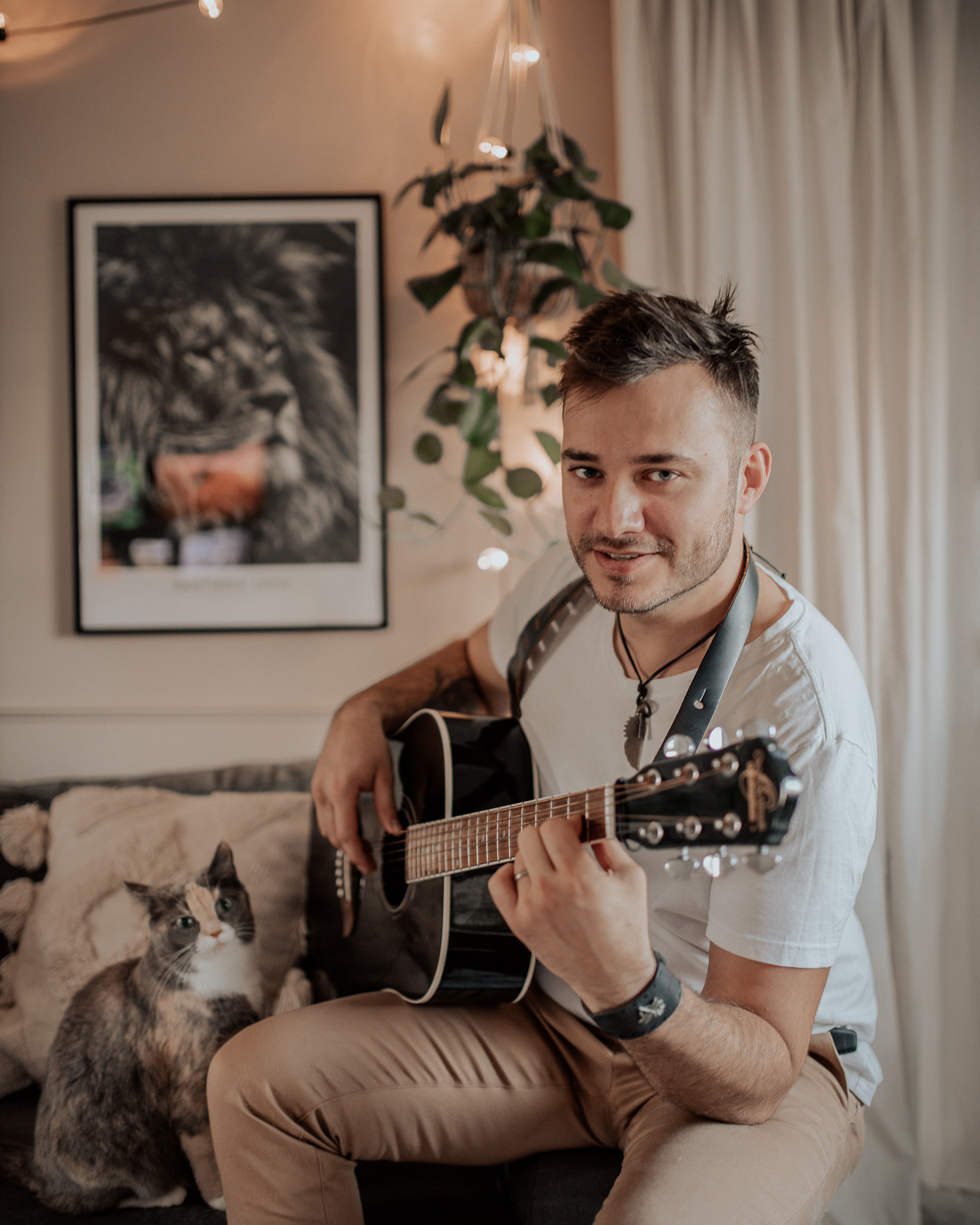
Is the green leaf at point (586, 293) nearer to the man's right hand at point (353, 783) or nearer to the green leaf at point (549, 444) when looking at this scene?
the green leaf at point (549, 444)

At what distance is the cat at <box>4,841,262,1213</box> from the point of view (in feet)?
4.14

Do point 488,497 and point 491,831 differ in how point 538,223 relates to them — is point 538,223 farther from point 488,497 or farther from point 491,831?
point 491,831

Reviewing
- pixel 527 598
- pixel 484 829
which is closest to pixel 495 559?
pixel 527 598

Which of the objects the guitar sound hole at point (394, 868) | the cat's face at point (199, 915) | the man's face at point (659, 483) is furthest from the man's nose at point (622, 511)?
the cat's face at point (199, 915)

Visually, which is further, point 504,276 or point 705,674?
point 504,276

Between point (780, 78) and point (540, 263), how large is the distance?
61 centimetres

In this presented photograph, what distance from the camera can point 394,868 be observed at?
1.33 meters

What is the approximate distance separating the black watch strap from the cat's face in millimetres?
763

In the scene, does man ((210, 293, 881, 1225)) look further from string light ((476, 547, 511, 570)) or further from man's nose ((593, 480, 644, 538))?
string light ((476, 547, 511, 570))

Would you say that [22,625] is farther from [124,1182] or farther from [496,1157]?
[496,1157]

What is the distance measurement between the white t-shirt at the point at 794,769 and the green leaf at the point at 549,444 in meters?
0.35

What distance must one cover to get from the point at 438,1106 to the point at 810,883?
2.08ft

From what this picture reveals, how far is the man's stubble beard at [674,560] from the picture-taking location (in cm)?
109

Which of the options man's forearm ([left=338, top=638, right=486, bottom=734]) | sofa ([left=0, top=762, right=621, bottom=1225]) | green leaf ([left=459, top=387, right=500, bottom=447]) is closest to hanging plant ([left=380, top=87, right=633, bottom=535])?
green leaf ([left=459, top=387, right=500, bottom=447])
